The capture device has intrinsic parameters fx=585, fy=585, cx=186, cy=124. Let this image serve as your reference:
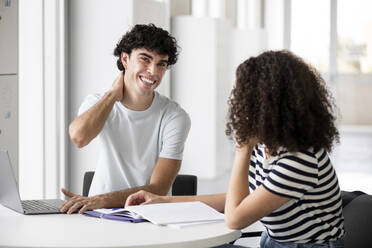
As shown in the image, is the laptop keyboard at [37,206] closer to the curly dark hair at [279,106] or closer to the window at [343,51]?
the curly dark hair at [279,106]

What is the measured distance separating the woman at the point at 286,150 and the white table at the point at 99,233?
0.32ft

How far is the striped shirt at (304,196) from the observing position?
5.29 feet

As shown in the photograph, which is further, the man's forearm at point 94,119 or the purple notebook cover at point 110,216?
the man's forearm at point 94,119

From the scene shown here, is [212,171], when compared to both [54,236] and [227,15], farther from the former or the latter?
[54,236]

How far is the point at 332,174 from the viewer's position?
170cm

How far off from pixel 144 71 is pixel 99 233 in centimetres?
108

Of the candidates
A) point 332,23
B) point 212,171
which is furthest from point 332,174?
point 332,23

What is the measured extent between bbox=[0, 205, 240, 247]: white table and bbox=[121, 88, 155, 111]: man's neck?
83 cm

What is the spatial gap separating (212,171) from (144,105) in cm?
284

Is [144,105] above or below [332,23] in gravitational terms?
below

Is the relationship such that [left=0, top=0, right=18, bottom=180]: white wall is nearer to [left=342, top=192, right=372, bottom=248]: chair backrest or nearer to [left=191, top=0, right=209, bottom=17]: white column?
[left=342, top=192, right=372, bottom=248]: chair backrest

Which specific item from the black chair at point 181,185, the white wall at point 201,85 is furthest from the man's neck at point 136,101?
the white wall at point 201,85

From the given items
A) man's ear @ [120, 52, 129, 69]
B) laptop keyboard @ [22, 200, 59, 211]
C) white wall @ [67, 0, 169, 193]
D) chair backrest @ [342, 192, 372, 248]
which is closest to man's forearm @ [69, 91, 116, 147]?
man's ear @ [120, 52, 129, 69]

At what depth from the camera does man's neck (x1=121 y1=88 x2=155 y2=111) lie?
2.64 m
